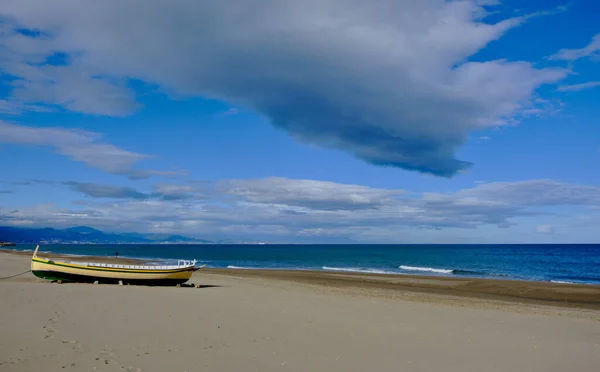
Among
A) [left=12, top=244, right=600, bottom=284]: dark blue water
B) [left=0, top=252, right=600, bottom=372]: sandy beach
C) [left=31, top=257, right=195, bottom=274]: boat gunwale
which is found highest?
[left=31, top=257, right=195, bottom=274]: boat gunwale

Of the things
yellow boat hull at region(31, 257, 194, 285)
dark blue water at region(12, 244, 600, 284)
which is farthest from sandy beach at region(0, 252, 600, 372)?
dark blue water at region(12, 244, 600, 284)

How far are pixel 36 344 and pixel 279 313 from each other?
761cm

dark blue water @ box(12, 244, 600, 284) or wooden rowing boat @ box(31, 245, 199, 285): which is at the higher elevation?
wooden rowing boat @ box(31, 245, 199, 285)

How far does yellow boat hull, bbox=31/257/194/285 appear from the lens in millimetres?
23875

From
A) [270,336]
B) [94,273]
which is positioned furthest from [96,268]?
[270,336]

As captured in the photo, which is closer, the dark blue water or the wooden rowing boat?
the wooden rowing boat

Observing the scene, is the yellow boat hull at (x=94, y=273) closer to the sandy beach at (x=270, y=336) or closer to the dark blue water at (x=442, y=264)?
the sandy beach at (x=270, y=336)

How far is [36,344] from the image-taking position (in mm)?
8977

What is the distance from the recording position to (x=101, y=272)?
24.1 meters

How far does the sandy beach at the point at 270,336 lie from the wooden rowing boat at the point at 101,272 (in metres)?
6.05

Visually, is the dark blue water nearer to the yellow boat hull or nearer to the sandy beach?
the yellow boat hull

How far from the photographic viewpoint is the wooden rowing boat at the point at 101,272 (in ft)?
78.3

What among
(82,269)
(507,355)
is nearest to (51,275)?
(82,269)

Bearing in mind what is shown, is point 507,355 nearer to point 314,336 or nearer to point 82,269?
point 314,336
